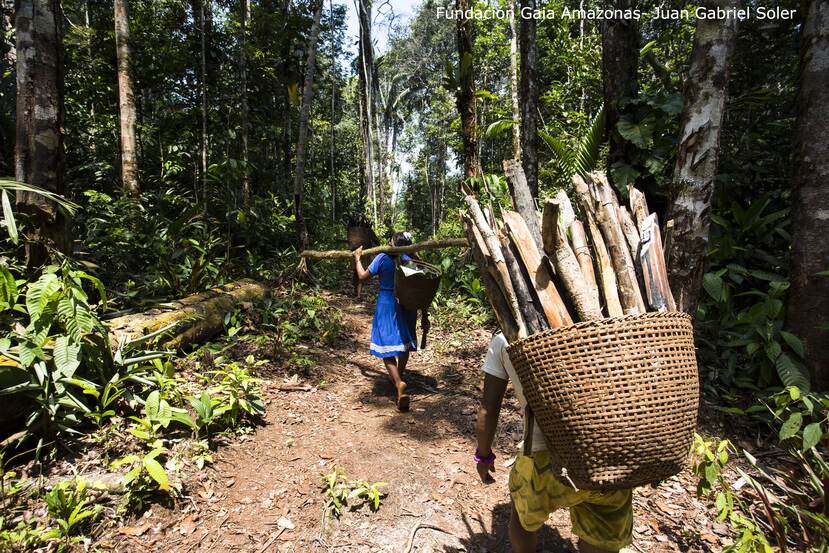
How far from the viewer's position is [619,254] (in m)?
1.60

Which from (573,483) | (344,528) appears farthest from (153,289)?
(573,483)

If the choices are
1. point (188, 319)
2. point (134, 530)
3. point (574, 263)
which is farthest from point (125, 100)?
point (574, 263)

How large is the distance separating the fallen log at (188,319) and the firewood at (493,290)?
145 inches

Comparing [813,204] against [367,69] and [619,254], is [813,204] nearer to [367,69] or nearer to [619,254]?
[619,254]

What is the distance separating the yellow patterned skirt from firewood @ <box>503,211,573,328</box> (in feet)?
2.35

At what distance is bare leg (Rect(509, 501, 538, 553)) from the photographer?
2092mm

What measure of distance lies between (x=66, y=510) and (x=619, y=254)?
3325mm

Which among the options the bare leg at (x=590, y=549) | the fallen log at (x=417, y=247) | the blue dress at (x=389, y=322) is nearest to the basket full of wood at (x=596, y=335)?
the bare leg at (x=590, y=549)

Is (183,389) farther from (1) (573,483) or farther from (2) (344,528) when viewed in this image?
(1) (573,483)

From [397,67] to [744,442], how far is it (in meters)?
29.8

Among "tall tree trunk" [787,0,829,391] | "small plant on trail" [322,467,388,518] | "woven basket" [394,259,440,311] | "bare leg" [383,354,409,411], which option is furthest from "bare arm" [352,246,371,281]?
"tall tree trunk" [787,0,829,391]

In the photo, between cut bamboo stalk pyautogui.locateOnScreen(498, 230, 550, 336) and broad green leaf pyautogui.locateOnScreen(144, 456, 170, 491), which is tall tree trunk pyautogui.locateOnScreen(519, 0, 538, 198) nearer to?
cut bamboo stalk pyautogui.locateOnScreen(498, 230, 550, 336)

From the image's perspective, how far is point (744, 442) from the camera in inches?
149

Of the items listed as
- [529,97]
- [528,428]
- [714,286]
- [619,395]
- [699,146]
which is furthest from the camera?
[529,97]
